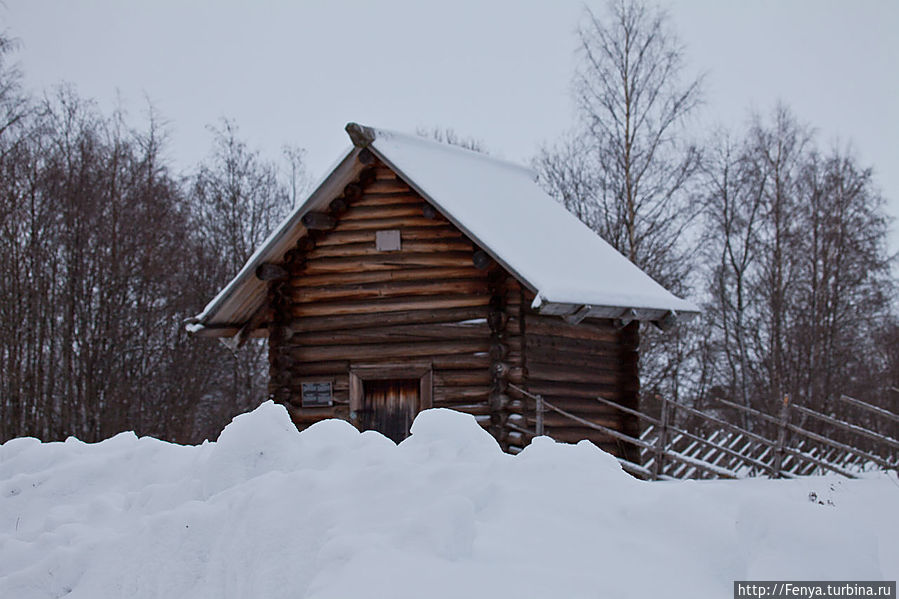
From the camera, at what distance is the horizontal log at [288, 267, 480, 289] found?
12695 mm

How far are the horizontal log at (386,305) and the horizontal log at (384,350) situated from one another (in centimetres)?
47

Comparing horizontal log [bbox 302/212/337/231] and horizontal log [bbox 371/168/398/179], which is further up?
horizontal log [bbox 371/168/398/179]

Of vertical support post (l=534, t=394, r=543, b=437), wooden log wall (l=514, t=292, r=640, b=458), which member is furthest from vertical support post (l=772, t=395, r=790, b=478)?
vertical support post (l=534, t=394, r=543, b=437)

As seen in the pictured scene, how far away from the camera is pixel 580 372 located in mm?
13797

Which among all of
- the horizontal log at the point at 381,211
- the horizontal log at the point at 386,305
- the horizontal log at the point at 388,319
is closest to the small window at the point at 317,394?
the horizontal log at the point at 388,319

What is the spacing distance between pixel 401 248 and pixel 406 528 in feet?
28.9

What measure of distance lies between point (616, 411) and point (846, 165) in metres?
15.5

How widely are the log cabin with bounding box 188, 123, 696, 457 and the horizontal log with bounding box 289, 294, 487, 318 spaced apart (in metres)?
0.02

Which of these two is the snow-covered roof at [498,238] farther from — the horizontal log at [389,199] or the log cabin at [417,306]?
the horizontal log at [389,199]

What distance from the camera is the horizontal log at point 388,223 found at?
42.1 ft

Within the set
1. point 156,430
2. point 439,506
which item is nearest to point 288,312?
point 439,506

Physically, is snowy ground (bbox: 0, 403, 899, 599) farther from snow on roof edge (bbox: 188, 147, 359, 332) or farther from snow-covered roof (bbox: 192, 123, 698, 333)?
snow on roof edge (bbox: 188, 147, 359, 332)

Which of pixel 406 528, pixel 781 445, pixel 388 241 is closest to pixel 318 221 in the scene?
pixel 388 241

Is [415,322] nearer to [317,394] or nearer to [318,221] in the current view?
[317,394]
